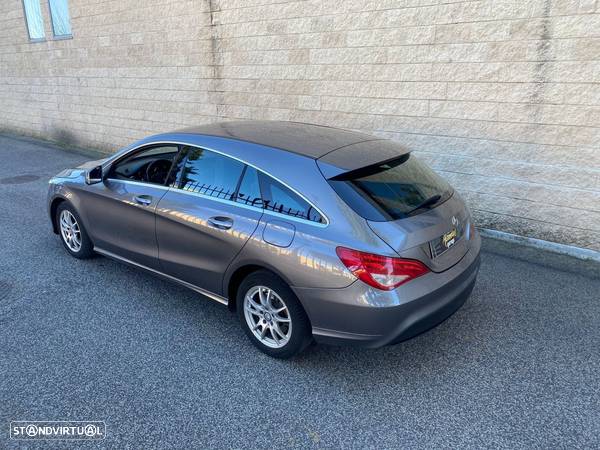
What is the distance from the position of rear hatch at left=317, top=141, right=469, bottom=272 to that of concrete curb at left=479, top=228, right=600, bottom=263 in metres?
2.21

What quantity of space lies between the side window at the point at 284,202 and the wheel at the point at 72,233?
251 centimetres

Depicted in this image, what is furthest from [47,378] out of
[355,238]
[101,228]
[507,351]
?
[507,351]

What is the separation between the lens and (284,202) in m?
3.19

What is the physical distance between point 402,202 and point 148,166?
2375mm

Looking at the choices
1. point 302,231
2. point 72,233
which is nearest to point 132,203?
point 72,233

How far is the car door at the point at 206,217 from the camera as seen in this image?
3.37m

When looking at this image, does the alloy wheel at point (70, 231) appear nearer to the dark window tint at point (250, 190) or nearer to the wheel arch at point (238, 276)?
the wheel arch at point (238, 276)

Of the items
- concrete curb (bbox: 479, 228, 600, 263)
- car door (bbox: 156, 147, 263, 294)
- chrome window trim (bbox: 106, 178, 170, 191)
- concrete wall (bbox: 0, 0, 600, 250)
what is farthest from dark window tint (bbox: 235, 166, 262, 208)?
concrete curb (bbox: 479, 228, 600, 263)

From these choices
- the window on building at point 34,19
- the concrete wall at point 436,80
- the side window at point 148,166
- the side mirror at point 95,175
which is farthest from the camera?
the window on building at point 34,19

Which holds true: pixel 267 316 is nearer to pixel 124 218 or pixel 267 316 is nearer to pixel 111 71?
pixel 124 218

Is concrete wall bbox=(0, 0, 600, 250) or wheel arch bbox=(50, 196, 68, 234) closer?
concrete wall bbox=(0, 0, 600, 250)

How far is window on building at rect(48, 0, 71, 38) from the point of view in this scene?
437 inches

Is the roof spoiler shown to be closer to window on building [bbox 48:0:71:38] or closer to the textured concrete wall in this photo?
the textured concrete wall

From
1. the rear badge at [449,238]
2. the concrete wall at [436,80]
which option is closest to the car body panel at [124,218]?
the rear badge at [449,238]
